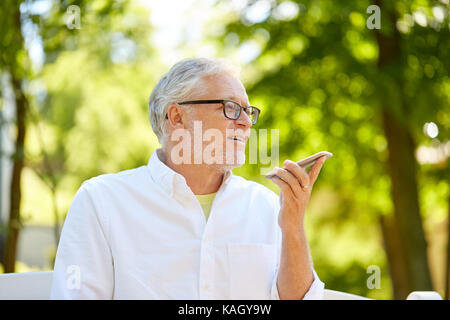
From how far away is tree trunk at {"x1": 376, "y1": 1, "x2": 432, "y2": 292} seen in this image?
4785mm

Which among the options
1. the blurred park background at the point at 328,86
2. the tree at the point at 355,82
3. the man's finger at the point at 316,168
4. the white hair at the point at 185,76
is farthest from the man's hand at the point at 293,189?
the tree at the point at 355,82

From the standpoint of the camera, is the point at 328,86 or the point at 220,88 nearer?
the point at 220,88

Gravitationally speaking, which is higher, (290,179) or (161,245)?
(290,179)

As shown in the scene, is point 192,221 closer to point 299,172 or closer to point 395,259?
point 299,172

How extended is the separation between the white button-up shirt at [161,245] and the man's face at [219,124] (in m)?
0.15

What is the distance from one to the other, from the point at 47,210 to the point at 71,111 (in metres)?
2.90

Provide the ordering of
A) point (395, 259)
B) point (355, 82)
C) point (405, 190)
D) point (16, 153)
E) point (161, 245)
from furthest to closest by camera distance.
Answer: point (395, 259) < point (355, 82) < point (405, 190) < point (16, 153) < point (161, 245)

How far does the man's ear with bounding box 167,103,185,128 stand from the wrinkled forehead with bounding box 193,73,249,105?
0.11m

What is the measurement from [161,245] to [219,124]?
526 mm

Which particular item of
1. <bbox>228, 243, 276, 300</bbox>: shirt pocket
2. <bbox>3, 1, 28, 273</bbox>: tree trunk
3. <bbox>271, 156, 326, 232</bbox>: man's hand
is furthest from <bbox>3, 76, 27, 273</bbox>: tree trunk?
<bbox>271, 156, 326, 232</bbox>: man's hand

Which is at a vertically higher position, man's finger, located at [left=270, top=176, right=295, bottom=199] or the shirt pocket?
man's finger, located at [left=270, top=176, right=295, bottom=199]

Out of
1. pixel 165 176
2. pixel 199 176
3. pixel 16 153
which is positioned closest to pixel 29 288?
pixel 165 176

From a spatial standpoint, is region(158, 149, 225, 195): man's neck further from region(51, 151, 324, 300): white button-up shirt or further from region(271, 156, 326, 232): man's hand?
region(271, 156, 326, 232): man's hand

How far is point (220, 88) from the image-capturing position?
2086 mm
